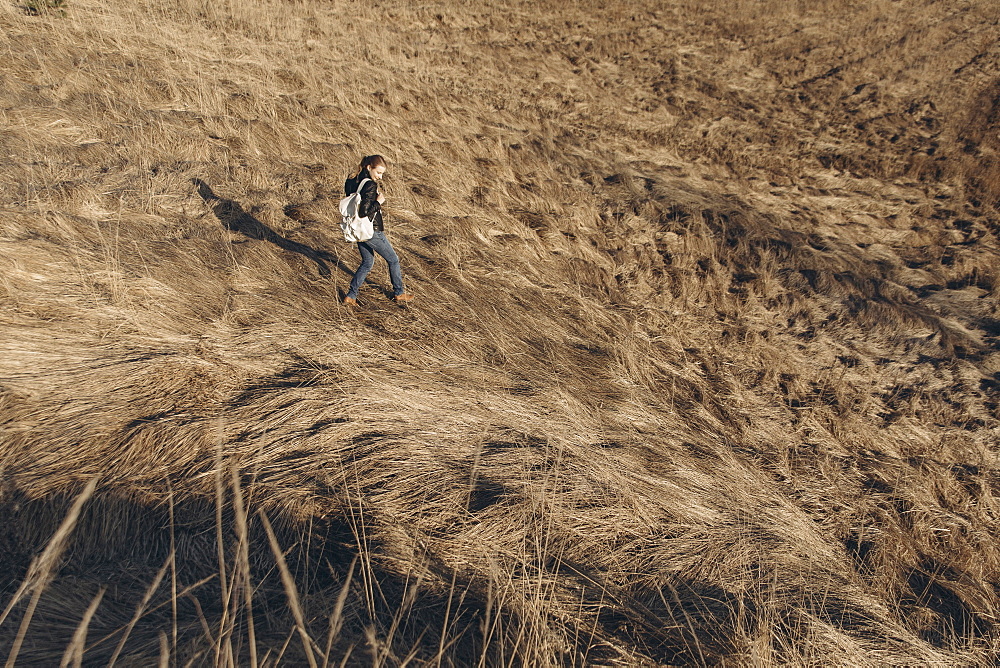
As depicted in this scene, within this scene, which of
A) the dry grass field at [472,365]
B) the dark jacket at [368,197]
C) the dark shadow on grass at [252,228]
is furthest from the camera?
the dark shadow on grass at [252,228]

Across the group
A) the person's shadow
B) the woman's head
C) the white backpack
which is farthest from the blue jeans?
the person's shadow

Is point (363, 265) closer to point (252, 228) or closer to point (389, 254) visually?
point (389, 254)

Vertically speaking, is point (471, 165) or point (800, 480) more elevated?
point (471, 165)

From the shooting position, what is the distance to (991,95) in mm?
11664

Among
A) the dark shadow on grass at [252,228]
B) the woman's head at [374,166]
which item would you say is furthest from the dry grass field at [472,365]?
the woman's head at [374,166]

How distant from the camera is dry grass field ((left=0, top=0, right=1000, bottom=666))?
2828 mm

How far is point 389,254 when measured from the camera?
484cm

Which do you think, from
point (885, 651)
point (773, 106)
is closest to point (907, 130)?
point (773, 106)

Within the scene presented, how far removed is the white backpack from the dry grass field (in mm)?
748

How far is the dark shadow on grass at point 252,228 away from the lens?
5582mm

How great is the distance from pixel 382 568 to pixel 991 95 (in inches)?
602

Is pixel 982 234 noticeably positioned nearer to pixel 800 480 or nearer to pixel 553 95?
pixel 800 480

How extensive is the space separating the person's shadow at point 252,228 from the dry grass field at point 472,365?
0.14 ft

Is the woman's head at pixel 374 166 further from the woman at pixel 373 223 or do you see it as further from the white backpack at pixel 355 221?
the white backpack at pixel 355 221
